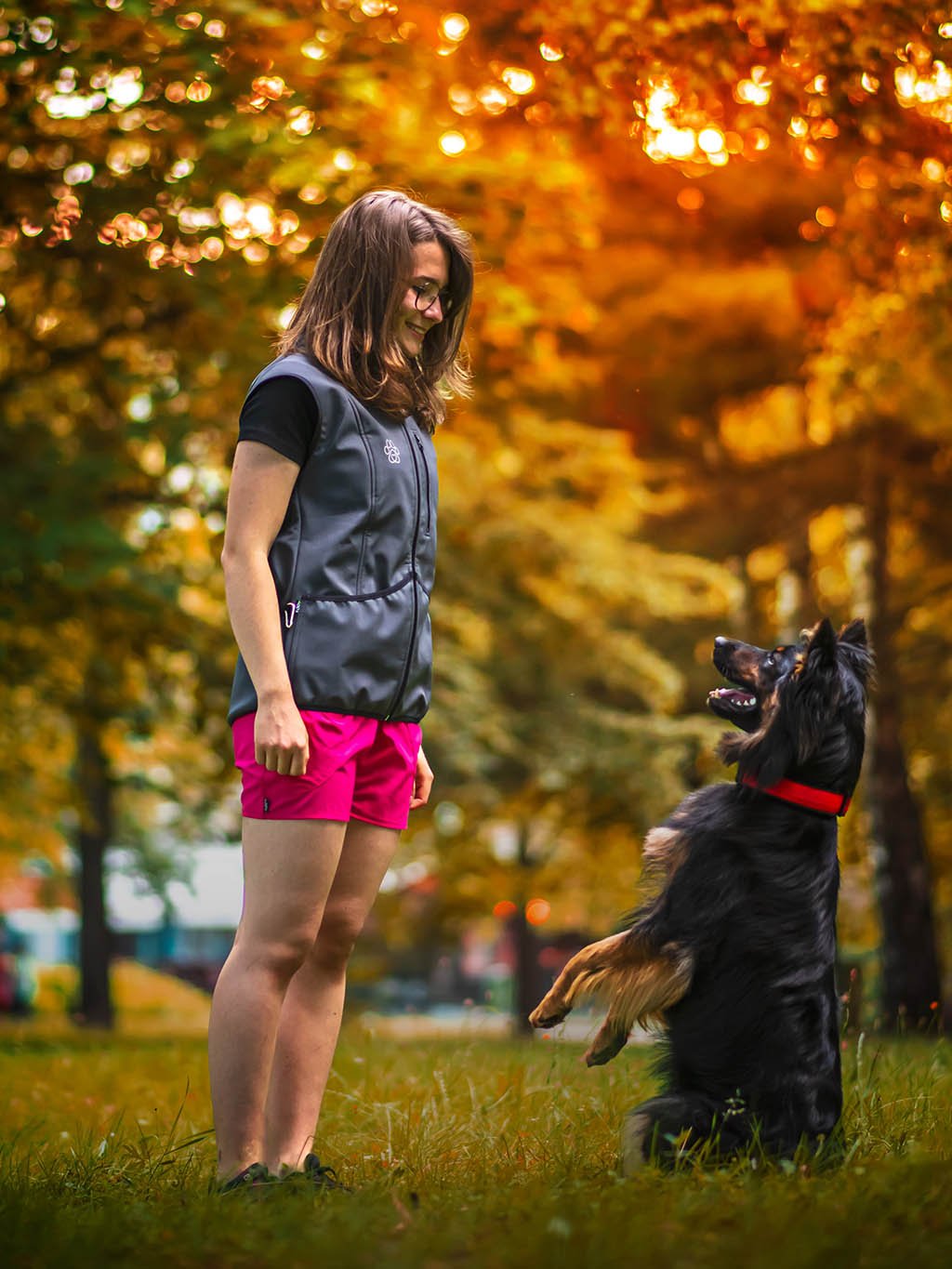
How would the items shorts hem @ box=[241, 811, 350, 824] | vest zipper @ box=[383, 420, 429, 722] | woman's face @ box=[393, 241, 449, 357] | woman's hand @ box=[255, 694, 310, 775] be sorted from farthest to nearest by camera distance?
woman's face @ box=[393, 241, 449, 357] → vest zipper @ box=[383, 420, 429, 722] → shorts hem @ box=[241, 811, 350, 824] → woman's hand @ box=[255, 694, 310, 775]

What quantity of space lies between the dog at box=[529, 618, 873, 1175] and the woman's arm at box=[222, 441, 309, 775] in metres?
1.06

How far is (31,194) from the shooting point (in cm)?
742

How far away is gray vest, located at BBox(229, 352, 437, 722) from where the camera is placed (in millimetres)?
3072

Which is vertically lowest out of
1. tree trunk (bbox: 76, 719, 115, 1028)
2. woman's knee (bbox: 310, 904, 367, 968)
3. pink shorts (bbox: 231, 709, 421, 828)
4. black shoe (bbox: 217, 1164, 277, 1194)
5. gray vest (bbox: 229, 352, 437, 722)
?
tree trunk (bbox: 76, 719, 115, 1028)

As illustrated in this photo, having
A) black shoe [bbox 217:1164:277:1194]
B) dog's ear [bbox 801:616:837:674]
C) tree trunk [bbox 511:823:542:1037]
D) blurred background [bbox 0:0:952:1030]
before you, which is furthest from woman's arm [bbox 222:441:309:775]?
tree trunk [bbox 511:823:542:1037]

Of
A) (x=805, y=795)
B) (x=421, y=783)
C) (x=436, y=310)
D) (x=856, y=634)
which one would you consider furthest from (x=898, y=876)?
(x=436, y=310)

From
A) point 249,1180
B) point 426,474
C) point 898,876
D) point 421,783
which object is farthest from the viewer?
point 898,876

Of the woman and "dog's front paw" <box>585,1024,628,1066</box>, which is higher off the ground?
the woman

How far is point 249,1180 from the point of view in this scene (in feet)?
9.86

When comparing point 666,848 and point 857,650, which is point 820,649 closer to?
point 857,650

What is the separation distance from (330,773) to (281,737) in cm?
19

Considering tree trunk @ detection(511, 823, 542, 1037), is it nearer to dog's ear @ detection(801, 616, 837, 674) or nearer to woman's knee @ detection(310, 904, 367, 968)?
dog's ear @ detection(801, 616, 837, 674)

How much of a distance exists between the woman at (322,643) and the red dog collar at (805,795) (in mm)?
914

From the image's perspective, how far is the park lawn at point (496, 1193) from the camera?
2424 mm
